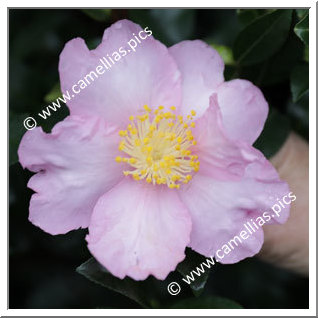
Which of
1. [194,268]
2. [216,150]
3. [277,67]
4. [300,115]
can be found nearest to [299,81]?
[277,67]

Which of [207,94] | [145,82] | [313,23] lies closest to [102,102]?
[145,82]

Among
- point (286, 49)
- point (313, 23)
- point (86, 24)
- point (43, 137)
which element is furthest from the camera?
point (86, 24)

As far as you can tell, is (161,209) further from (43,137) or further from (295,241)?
(295,241)

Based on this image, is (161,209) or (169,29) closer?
(161,209)

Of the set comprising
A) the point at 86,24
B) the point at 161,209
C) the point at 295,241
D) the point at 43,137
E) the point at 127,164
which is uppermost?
the point at 86,24

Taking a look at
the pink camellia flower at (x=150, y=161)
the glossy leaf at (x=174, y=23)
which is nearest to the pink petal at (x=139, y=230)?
the pink camellia flower at (x=150, y=161)

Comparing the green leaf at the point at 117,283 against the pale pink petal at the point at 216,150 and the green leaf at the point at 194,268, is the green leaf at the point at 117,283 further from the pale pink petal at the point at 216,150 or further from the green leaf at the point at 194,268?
the pale pink petal at the point at 216,150

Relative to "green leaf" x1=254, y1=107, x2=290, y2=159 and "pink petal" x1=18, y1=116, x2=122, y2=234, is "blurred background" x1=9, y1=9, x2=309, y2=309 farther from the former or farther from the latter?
"pink petal" x1=18, y1=116, x2=122, y2=234
